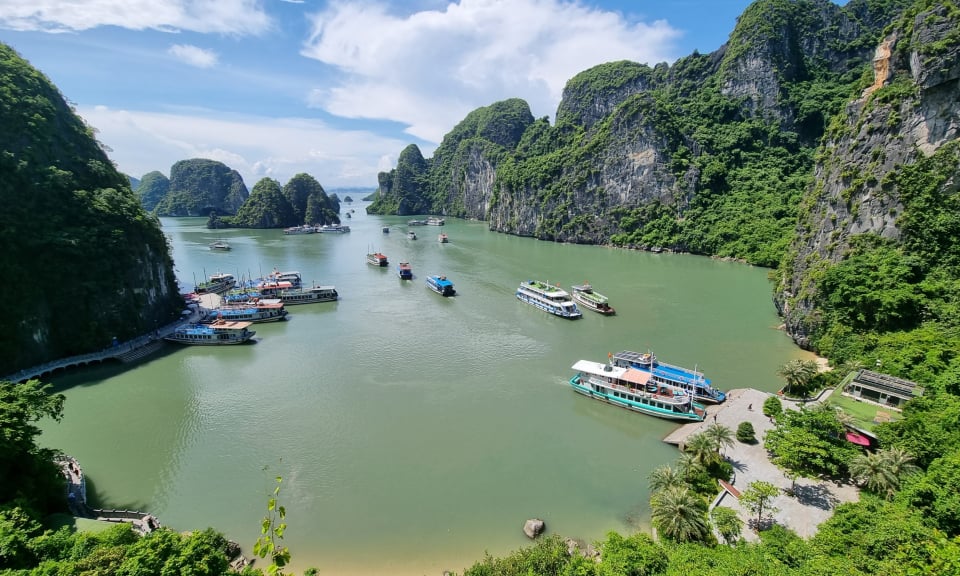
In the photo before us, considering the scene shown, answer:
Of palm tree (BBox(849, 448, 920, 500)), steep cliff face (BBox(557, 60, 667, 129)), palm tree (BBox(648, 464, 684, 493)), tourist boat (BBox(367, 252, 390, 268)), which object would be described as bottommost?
palm tree (BBox(648, 464, 684, 493))

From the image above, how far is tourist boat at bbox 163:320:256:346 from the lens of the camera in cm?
4159

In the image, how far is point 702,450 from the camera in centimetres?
2120

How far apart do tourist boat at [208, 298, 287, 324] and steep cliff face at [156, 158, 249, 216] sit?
517ft

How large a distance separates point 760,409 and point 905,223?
18.3m

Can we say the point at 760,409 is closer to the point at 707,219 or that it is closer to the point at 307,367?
the point at 307,367

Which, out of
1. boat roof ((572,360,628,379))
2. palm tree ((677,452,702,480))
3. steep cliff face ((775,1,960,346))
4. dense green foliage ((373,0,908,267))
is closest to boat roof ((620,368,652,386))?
boat roof ((572,360,628,379))

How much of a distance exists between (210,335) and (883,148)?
59196 millimetres

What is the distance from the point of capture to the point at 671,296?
55.9 metres

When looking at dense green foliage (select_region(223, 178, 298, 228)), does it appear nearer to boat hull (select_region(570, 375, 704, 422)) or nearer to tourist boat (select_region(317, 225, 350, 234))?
tourist boat (select_region(317, 225, 350, 234))

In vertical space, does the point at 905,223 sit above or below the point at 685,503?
above

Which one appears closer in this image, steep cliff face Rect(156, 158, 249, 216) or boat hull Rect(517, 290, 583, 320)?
boat hull Rect(517, 290, 583, 320)

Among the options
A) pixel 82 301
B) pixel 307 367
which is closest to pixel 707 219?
pixel 307 367

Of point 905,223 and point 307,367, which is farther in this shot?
point 307,367

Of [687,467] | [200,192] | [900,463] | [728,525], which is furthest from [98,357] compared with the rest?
[200,192]
